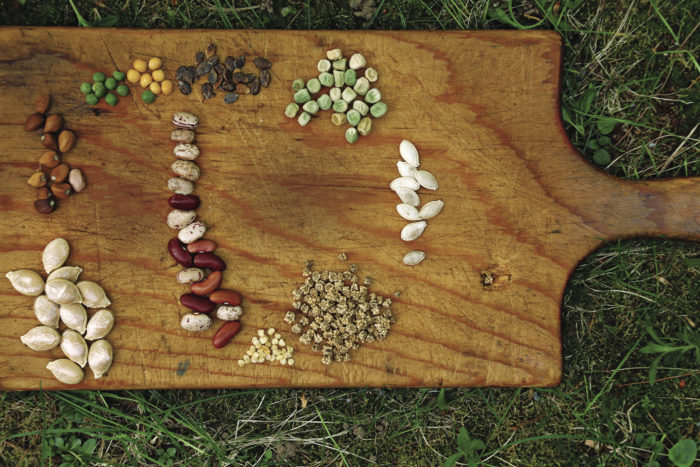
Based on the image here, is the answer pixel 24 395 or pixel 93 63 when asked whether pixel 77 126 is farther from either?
pixel 24 395

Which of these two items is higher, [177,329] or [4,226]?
[4,226]

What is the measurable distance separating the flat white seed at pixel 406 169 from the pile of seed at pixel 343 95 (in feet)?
0.44

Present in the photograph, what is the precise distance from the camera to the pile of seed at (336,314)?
1442mm

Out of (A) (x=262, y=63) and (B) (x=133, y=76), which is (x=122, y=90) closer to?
(B) (x=133, y=76)

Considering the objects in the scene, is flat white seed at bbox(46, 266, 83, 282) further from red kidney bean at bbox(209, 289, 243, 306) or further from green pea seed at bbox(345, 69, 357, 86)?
green pea seed at bbox(345, 69, 357, 86)

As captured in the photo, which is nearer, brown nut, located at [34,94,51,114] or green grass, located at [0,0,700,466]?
brown nut, located at [34,94,51,114]

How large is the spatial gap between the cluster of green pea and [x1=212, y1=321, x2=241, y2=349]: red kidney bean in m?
0.72

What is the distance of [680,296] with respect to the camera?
5.10 feet

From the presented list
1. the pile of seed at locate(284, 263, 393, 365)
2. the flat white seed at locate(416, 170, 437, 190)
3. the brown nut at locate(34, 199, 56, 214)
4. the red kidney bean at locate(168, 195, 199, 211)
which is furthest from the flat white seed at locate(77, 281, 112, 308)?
the flat white seed at locate(416, 170, 437, 190)

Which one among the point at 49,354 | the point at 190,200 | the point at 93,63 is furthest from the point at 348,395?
the point at 93,63

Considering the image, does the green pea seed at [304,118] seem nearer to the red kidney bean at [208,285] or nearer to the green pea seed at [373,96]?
the green pea seed at [373,96]

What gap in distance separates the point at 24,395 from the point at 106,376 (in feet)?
0.97

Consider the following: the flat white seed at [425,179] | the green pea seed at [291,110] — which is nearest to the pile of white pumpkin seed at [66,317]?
the green pea seed at [291,110]

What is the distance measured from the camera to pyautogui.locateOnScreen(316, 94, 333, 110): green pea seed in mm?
1427
